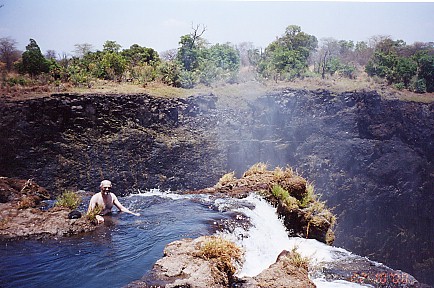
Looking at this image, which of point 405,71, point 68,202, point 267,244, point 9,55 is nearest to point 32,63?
point 9,55

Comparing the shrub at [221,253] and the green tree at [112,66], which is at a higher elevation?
the green tree at [112,66]

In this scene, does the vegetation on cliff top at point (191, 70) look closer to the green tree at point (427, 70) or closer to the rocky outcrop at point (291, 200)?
the green tree at point (427, 70)

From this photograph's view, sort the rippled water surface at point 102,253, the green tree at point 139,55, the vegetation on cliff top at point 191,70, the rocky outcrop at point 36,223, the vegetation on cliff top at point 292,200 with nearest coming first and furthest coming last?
the rippled water surface at point 102,253, the rocky outcrop at point 36,223, the vegetation on cliff top at point 292,200, the vegetation on cliff top at point 191,70, the green tree at point 139,55

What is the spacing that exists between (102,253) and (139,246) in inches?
28.6

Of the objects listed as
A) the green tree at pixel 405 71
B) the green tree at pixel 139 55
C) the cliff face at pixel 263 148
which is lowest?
the cliff face at pixel 263 148

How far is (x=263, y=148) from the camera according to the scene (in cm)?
2378

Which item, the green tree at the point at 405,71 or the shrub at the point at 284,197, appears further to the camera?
the green tree at the point at 405,71

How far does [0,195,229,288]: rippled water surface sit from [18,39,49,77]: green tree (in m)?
17.4

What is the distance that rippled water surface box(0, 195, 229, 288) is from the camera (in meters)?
5.48

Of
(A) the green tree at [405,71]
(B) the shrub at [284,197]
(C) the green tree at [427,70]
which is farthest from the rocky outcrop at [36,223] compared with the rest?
(C) the green tree at [427,70]

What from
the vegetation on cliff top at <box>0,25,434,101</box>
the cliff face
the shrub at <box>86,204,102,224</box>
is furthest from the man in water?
the vegetation on cliff top at <box>0,25,434,101</box>

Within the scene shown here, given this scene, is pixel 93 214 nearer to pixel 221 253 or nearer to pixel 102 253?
pixel 102 253

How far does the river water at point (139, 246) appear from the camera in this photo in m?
5.60

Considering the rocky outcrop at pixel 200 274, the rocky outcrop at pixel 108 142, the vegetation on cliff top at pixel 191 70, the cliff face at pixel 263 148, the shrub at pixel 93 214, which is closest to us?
the rocky outcrop at pixel 200 274
